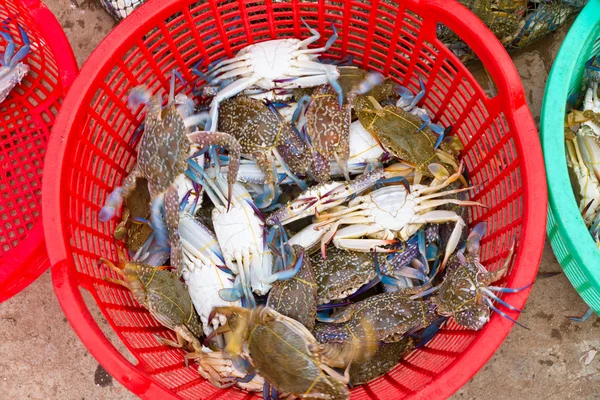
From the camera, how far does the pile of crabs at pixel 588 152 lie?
2.50 metres

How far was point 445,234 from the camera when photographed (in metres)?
2.41

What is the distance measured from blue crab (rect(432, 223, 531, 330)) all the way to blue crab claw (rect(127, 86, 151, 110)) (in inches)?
58.6

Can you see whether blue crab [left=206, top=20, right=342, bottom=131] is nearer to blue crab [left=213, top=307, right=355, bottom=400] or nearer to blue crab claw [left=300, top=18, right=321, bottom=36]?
blue crab claw [left=300, top=18, right=321, bottom=36]

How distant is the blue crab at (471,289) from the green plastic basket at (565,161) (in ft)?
1.00

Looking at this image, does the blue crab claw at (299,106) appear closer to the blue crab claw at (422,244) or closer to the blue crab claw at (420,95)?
the blue crab claw at (420,95)

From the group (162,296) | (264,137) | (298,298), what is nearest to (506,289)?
(298,298)

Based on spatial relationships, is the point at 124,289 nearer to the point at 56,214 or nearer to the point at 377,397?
the point at 56,214

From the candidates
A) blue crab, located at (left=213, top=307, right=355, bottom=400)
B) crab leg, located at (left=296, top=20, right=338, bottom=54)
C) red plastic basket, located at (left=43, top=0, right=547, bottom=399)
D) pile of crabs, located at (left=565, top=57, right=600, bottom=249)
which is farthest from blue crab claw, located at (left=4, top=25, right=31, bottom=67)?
pile of crabs, located at (left=565, top=57, right=600, bottom=249)

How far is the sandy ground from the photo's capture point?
9.29 ft

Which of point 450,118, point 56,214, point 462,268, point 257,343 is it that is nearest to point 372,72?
point 450,118

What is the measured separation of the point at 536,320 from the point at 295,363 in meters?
1.57

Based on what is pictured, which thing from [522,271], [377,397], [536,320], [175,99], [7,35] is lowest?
[536,320]

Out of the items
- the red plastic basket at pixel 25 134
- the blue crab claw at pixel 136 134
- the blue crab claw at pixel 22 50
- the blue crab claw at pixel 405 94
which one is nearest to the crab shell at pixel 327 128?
the blue crab claw at pixel 405 94

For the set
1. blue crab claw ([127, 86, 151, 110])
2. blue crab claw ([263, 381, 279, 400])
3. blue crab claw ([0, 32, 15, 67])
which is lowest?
blue crab claw ([263, 381, 279, 400])
